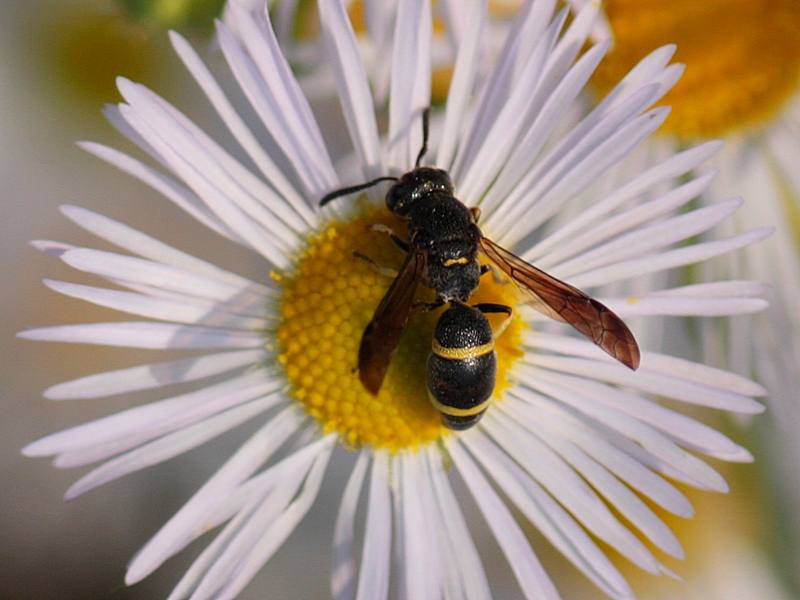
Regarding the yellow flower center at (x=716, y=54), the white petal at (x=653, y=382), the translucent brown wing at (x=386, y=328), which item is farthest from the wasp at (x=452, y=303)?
the yellow flower center at (x=716, y=54)

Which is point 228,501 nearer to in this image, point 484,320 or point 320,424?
point 320,424

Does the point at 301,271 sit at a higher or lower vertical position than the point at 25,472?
higher

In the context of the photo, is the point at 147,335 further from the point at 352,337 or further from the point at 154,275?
the point at 352,337

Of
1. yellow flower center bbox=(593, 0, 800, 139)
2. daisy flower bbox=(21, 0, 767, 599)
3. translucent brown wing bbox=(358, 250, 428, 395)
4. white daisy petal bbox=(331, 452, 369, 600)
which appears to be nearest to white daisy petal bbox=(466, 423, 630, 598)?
daisy flower bbox=(21, 0, 767, 599)

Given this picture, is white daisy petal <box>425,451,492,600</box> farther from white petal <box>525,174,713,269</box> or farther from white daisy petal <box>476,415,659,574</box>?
white petal <box>525,174,713,269</box>

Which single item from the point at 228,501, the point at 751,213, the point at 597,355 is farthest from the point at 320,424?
the point at 751,213

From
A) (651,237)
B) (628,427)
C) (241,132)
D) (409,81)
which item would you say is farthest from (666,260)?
(241,132)
